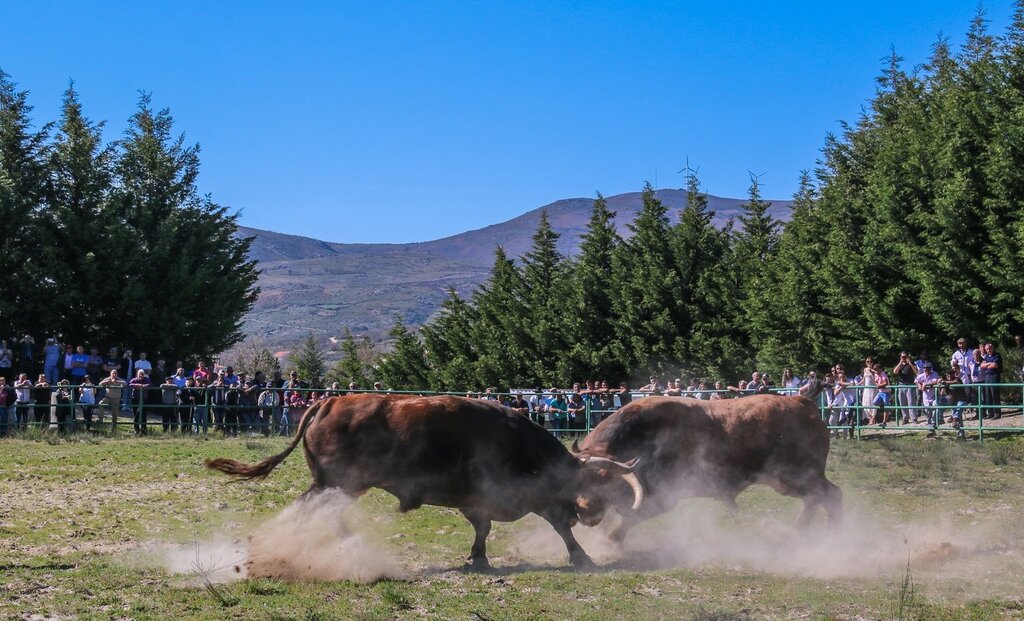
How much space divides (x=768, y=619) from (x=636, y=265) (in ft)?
122

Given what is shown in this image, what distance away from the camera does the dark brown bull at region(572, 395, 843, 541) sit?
13.8 metres

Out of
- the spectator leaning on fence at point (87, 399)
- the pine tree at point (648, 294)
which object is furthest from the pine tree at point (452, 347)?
the spectator leaning on fence at point (87, 399)

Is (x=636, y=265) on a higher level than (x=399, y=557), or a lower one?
higher

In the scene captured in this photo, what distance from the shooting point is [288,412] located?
28.5m

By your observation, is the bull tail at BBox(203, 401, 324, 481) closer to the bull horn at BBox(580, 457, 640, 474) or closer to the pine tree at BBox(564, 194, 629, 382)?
the bull horn at BBox(580, 457, 640, 474)

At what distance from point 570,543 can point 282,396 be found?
17895mm

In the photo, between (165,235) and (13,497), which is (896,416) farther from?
(165,235)

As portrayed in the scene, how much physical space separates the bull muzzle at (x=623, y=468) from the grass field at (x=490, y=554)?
27.3 inches

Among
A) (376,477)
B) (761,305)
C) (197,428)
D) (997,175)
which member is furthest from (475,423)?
(761,305)

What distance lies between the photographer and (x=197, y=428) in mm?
27156

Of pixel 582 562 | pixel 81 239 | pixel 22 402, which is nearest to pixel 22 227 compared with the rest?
pixel 81 239

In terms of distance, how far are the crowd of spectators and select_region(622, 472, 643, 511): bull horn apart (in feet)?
39.7

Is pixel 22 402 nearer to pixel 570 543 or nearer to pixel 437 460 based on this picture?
pixel 437 460

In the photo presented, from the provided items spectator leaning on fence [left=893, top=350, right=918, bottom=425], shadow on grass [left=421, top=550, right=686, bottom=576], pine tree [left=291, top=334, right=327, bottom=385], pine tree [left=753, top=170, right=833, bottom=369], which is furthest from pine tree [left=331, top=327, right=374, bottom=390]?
shadow on grass [left=421, top=550, right=686, bottom=576]
